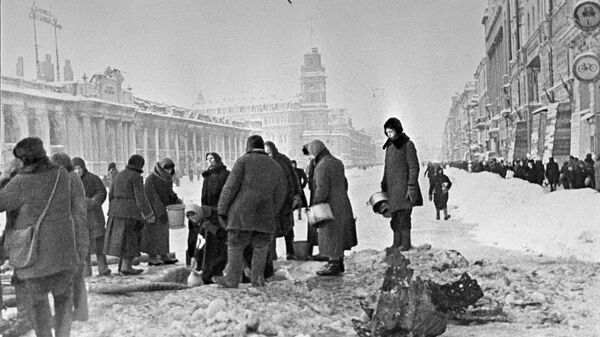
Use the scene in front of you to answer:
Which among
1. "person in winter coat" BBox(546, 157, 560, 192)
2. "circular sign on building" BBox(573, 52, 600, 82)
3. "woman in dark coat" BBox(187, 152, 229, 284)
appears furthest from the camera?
"person in winter coat" BBox(546, 157, 560, 192)

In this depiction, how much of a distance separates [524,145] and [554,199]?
702 inches

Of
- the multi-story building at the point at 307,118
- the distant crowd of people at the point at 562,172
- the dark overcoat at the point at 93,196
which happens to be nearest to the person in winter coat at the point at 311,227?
the multi-story building at the point at 307,118

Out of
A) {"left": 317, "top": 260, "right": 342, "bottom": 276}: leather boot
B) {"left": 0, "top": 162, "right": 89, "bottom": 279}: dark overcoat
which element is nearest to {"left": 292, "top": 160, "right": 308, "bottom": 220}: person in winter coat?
{"left": 317, "top": 260, "right": 342, "bottom": 276}: leather boot

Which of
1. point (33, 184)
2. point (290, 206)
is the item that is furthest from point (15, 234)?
point (290, 206)

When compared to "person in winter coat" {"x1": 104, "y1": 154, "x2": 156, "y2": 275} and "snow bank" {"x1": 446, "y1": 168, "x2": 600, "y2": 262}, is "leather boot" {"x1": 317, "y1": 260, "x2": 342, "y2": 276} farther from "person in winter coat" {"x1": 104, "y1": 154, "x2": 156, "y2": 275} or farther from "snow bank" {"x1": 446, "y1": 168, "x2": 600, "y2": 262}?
"snow bank" {"x1": 446, "y1": 168, "x2": 600, "y2": 262}

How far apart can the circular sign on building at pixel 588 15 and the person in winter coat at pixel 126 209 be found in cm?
1164

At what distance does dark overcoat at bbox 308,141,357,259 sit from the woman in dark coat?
0.97m

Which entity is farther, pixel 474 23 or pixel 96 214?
pixel 474 23

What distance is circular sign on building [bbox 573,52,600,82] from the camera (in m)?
15.6

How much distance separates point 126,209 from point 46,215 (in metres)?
3.22

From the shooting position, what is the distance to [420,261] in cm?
702

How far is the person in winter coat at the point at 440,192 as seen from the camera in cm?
1038

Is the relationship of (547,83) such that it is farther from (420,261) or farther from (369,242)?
(420,261)

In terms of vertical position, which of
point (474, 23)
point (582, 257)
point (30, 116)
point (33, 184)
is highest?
point (474, 23)
